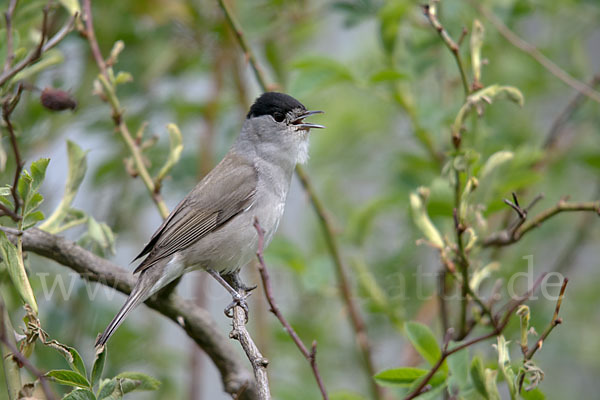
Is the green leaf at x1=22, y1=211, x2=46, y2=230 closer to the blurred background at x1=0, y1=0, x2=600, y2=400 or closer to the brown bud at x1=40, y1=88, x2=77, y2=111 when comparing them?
the brown bud at x1=40, y1=88, x2=77, y2=111

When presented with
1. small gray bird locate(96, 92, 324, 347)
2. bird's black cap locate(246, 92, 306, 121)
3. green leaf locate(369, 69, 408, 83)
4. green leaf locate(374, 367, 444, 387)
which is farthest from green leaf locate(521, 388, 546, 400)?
bird's black cap locate(246, 92, 306, 121)

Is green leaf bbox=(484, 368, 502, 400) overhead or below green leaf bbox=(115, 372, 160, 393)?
below

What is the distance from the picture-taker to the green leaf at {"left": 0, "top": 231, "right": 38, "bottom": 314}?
1812 mm

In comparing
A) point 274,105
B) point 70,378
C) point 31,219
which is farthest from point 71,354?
point 274,105

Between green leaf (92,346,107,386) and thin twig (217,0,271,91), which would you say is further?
thin twig (217,0,271,91)

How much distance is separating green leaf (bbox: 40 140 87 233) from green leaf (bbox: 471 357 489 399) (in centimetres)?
138

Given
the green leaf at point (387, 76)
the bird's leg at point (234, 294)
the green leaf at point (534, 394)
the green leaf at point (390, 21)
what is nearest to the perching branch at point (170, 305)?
the bird's leg at point (234, 294)

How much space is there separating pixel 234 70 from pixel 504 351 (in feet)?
7.88

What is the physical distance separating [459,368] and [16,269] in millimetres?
1281

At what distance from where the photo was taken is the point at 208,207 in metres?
3.22

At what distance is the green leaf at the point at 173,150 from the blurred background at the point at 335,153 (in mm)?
418

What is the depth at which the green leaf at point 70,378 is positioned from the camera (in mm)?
1725

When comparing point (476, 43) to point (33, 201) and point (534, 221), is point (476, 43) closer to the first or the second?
point (534, 221)

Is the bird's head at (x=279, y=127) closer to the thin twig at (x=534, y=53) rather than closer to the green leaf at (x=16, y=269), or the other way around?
the thin twig at (x=534, y=53)
